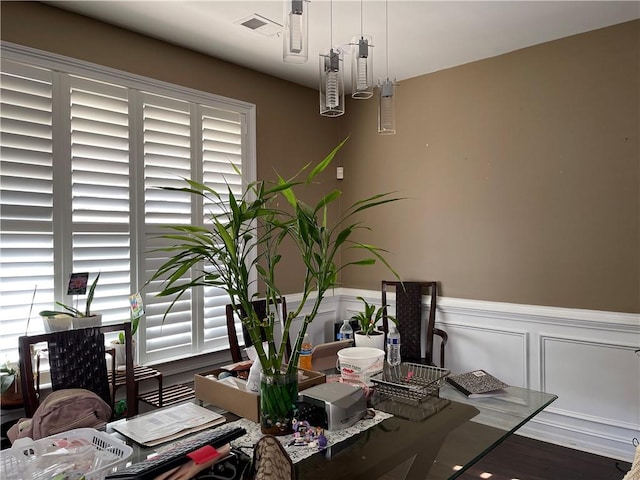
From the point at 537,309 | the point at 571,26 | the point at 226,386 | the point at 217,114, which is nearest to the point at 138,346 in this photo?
the point at 226,386

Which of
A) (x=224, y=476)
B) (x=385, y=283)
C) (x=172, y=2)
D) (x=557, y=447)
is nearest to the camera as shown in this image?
(x=224, y=476)

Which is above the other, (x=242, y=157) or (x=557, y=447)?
(x=242, y=157)

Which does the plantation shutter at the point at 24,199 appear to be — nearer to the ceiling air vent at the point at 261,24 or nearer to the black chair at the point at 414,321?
the ceiling air vent at the point at 261,24

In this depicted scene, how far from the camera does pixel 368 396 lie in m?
1.87

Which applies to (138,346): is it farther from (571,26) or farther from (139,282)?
(571,26)

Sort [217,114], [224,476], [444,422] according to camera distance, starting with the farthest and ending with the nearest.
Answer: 1. [217,114]
2. [444,422]
3. [224,476]

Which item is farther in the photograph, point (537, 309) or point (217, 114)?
point (217, 114)

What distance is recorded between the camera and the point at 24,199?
2494 mm

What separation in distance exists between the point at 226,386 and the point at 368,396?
1.81 feet

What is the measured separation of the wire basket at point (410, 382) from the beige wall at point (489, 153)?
1517 mm

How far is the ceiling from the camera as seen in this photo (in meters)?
2.63

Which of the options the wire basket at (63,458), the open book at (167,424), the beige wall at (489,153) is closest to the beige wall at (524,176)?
the beige wall at (489,153)

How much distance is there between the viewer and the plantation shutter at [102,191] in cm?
270

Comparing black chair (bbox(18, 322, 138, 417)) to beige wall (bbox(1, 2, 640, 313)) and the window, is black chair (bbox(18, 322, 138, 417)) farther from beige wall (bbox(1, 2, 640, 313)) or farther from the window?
beige wall (bbox(1, 2, 640, 313))
